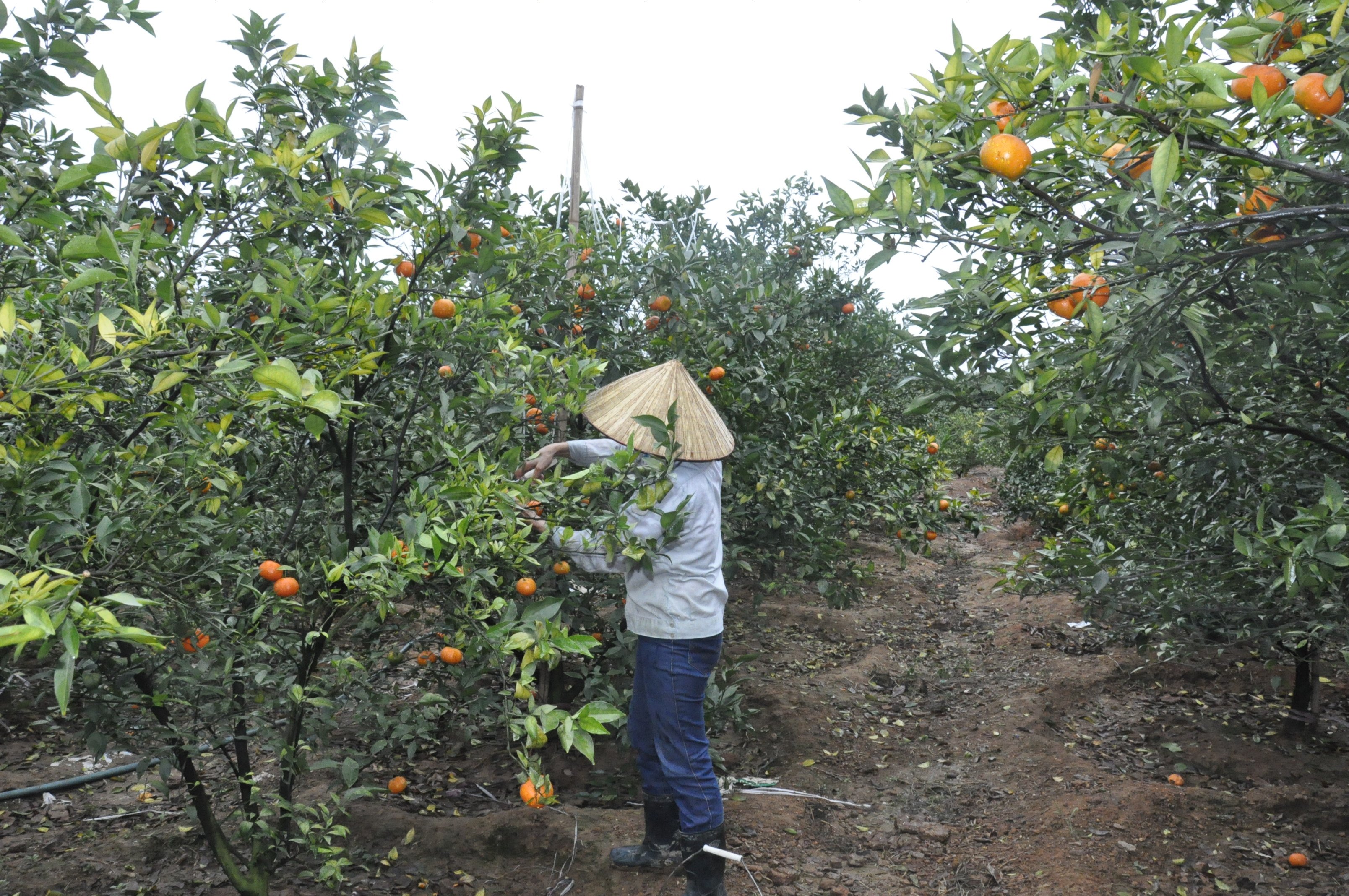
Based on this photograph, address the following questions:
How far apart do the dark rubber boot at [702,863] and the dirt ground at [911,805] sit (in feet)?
0.40

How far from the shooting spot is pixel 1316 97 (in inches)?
63.8

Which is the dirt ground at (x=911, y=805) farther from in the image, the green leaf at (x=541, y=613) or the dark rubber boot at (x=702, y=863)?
the green leaf at (x=541, y=613)

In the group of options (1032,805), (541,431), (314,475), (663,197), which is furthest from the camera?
(663,197)

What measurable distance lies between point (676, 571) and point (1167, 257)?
5.15 ft

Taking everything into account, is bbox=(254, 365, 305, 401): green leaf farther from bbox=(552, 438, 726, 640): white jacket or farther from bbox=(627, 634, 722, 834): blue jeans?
bbox=(627, 634, 722, 834): blue jeans

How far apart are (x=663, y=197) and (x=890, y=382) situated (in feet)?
8.56

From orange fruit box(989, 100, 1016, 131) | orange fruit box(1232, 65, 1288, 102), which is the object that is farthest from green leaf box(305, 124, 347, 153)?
orange fruit box(1232, 65, 1288, 102)

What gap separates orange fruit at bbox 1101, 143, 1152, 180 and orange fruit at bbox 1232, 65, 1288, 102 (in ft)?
0.58

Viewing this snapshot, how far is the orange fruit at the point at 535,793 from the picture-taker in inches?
74.7

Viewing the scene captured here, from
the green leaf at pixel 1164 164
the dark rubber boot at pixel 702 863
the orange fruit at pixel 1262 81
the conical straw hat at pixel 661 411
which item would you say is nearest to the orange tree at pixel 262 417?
the conical straw hat at pixel 661 411

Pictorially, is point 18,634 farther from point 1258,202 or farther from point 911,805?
point 911,805

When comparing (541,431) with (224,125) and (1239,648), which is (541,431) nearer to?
(224,125)

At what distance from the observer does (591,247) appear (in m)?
4.21

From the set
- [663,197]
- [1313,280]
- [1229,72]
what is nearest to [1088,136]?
[1229,72]
